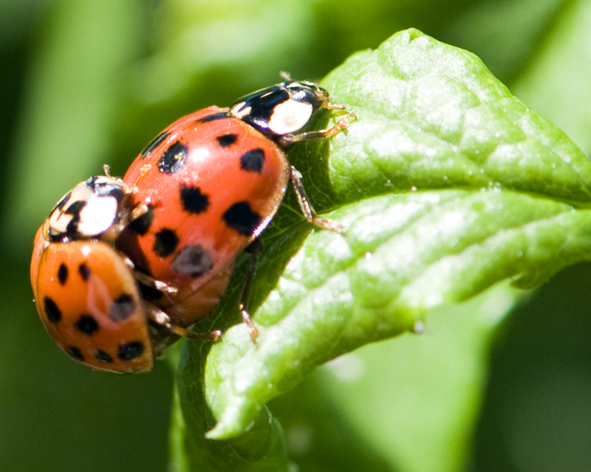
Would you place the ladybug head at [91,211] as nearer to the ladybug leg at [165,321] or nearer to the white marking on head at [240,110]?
the ladybug leg at [165,321]

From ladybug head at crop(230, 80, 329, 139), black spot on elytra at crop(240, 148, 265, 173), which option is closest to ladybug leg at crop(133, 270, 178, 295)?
black spot on elytra at crop(240, 148, 265, 173)

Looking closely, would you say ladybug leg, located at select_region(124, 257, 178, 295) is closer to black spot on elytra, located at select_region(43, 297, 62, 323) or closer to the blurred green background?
black spot on elytra, located at select_region(43, 297, 62, 323)

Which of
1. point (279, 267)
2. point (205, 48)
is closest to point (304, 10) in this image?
point (205, 48)

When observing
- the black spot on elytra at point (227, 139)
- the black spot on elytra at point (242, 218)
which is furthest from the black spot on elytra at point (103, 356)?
the black spot on elytra at point (227, 139)

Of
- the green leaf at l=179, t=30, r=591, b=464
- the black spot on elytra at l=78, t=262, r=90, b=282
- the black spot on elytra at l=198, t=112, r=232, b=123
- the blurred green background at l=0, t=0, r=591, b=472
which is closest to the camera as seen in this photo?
the green leaf at l=179, t=30, r=591, b=464

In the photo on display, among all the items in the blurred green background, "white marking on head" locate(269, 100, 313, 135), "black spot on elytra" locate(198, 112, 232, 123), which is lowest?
the blurred green background
